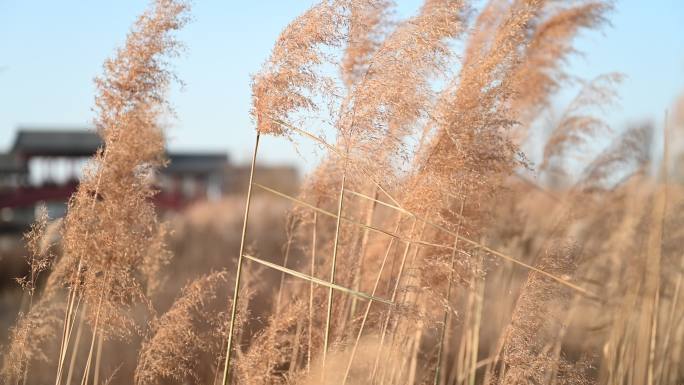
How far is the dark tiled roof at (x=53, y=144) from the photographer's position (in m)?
20.2

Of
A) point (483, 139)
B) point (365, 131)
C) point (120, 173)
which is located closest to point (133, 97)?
point (120, 173)

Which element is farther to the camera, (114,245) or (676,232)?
(676,232)

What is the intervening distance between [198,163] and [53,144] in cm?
982

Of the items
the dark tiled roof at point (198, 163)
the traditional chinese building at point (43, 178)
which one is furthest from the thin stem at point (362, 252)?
the dark tiled roof at point (198, 163)

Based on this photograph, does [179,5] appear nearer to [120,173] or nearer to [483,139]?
[120,173]

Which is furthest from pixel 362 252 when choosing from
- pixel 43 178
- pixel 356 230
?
pixel 43 178

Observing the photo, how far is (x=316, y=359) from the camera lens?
3174mm

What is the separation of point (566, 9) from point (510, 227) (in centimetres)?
166

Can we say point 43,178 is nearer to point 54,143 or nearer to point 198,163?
point 54,143

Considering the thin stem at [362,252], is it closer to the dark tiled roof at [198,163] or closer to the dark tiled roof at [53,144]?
the dark tiled roof at [53,144]

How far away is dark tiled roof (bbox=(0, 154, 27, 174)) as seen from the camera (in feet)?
65.6

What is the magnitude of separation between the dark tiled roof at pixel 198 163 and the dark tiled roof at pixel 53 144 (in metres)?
5.71

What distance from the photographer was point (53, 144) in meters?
20.4

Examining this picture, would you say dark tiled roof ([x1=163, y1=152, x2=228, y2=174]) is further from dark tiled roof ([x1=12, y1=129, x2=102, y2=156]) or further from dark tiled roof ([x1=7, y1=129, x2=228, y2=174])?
dark tiled roof ([x1=12, y1=129, x2=102, y2=156])
